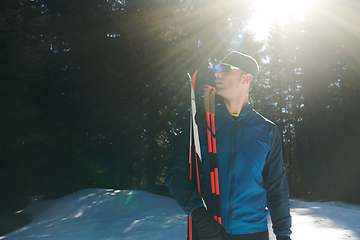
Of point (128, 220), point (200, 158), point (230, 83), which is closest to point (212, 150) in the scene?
point (200, 158)

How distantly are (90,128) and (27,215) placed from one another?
6.22 metres

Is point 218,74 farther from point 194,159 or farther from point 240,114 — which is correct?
point 194,159

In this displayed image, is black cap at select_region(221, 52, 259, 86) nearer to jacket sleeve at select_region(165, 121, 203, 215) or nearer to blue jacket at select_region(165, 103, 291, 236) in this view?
blue jacket at select_region(165, 103, 291, 236)

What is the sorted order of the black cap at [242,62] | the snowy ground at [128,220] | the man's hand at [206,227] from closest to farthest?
the man's hand at [206,227], the black cap at [242,62], the snowy ground at [128,220]

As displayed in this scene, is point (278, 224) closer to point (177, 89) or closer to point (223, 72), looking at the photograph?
point (223, 72)

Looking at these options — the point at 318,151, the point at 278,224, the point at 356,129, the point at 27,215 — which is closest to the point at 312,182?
the point at 318,151

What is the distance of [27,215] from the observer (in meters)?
11.7

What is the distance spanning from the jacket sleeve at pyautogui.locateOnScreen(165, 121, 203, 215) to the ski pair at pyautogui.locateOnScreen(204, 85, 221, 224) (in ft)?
0.44

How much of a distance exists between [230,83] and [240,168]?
2.27ft

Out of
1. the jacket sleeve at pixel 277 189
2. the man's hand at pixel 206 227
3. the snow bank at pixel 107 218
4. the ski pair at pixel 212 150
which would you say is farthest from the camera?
the snow bank at pixel 107 218

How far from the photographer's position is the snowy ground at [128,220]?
7109mm

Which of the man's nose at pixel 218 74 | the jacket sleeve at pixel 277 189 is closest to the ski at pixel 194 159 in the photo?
the man's nose at pixel 218 74

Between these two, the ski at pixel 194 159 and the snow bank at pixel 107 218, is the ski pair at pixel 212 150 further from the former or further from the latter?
the snow bank at pixel 107 218

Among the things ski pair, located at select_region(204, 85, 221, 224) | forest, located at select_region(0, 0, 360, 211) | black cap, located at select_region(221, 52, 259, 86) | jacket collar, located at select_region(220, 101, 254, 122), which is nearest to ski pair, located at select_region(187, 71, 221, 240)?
ski pair, located at select_region(204, 85, 221, 224)
